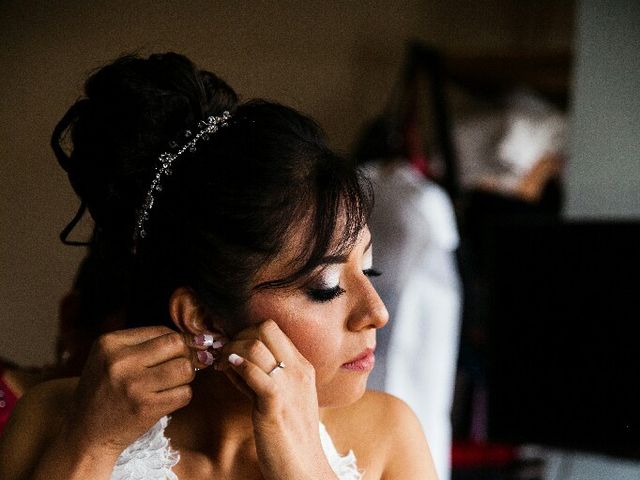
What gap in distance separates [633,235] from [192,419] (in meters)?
0.95

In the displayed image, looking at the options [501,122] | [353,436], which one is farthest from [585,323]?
[501,122]

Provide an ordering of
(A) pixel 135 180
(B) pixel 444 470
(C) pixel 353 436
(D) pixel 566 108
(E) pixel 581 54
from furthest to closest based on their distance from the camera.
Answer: (D) pixel 566 108, (B) pixel 444 470, (E) pixel 581 54, (C) pixel 353 436, (A) pixel 135 180

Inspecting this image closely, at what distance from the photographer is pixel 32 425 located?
3.63 ft

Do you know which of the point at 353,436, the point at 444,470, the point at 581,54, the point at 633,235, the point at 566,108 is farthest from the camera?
the point at 566,108

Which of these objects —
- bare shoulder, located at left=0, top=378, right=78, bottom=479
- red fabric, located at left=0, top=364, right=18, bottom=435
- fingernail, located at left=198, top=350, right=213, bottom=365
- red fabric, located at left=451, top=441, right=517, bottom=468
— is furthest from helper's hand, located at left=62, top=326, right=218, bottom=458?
red fabric, located at left=451, top=441, right=517, bottom=468

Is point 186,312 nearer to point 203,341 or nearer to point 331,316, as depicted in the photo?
point 203,341

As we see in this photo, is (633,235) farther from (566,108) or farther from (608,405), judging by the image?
(566,108)

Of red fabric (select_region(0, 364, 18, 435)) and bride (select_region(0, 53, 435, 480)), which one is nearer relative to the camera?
bride (select_region(0, 53, 435, 480))

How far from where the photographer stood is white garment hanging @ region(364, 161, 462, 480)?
6.49 feet

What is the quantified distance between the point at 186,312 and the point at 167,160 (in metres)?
0.20

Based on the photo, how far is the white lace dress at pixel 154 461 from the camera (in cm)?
107

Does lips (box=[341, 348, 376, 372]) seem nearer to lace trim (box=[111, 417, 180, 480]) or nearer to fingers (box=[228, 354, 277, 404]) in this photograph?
fingers (box=[228, 354, 277, 404])

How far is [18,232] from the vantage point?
160cm

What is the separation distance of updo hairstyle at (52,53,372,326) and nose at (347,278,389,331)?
0.23ft
